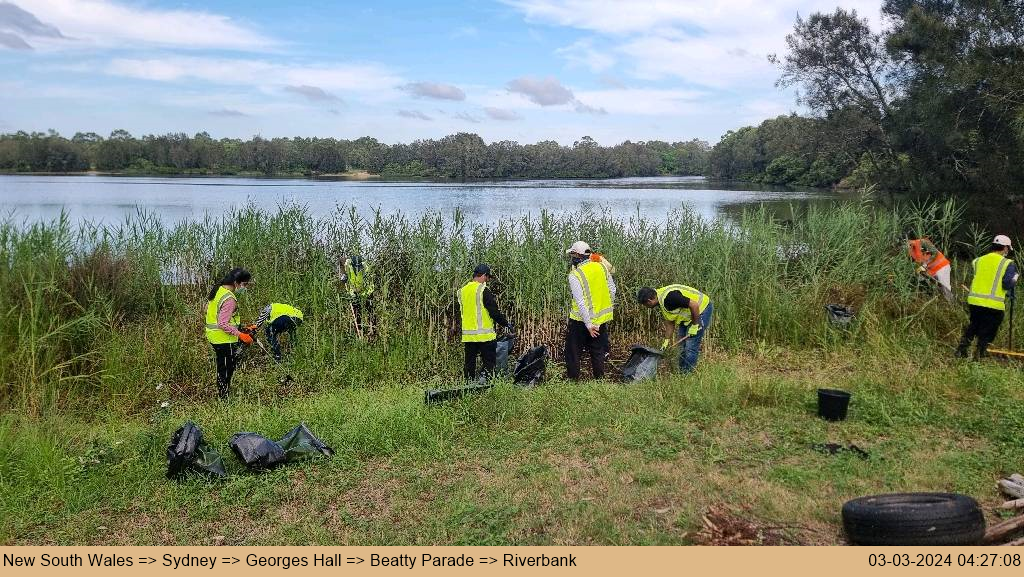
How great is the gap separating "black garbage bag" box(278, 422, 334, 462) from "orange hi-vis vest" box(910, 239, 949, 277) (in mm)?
7947

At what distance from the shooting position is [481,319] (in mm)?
7004

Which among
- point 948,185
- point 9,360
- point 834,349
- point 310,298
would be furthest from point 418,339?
point 948,185

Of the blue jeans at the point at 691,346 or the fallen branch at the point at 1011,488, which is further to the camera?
the blue jeans at the point at 691,346

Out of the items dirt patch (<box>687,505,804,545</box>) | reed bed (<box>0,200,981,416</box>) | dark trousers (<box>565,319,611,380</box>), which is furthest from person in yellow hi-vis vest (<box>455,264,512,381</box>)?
dirt patch (<box>687,505,804,545</box>)

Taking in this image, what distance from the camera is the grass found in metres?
4.20

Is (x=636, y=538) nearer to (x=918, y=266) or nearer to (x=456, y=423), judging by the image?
(x=456, y=423)

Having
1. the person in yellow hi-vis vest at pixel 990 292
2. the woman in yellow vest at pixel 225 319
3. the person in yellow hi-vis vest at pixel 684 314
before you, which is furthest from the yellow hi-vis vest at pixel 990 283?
the woman in yellow vest at pixel 225 319

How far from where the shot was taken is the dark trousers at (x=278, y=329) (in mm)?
7719

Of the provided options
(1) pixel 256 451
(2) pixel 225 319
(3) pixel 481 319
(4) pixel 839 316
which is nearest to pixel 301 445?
(1) pixel 256 451

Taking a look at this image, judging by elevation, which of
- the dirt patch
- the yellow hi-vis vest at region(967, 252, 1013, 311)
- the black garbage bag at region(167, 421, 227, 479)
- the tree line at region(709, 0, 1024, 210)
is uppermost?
the tree line at region(709, 0, 1024, 210)

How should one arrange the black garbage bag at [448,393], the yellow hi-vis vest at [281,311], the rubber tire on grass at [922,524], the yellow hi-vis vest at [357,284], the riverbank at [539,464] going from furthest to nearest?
the yellow hi-vis vest at [357,284] < the yellow hi-vis vest at [281,311] < the black garbage bag at [448,393] < the riverbank at [539,464] < the rubber tire on grass at [922,524]

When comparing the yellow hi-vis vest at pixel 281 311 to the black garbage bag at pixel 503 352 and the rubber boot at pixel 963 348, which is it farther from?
the rubber boot at pixel 963 348

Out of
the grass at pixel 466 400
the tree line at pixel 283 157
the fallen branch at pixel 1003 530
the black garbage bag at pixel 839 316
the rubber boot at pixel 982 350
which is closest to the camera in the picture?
the fallen branch at pixel 1003 530

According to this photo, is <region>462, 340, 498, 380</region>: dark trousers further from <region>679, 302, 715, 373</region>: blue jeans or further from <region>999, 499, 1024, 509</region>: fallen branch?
<region>999, 499, 1024, 509</region>: fallen branch
